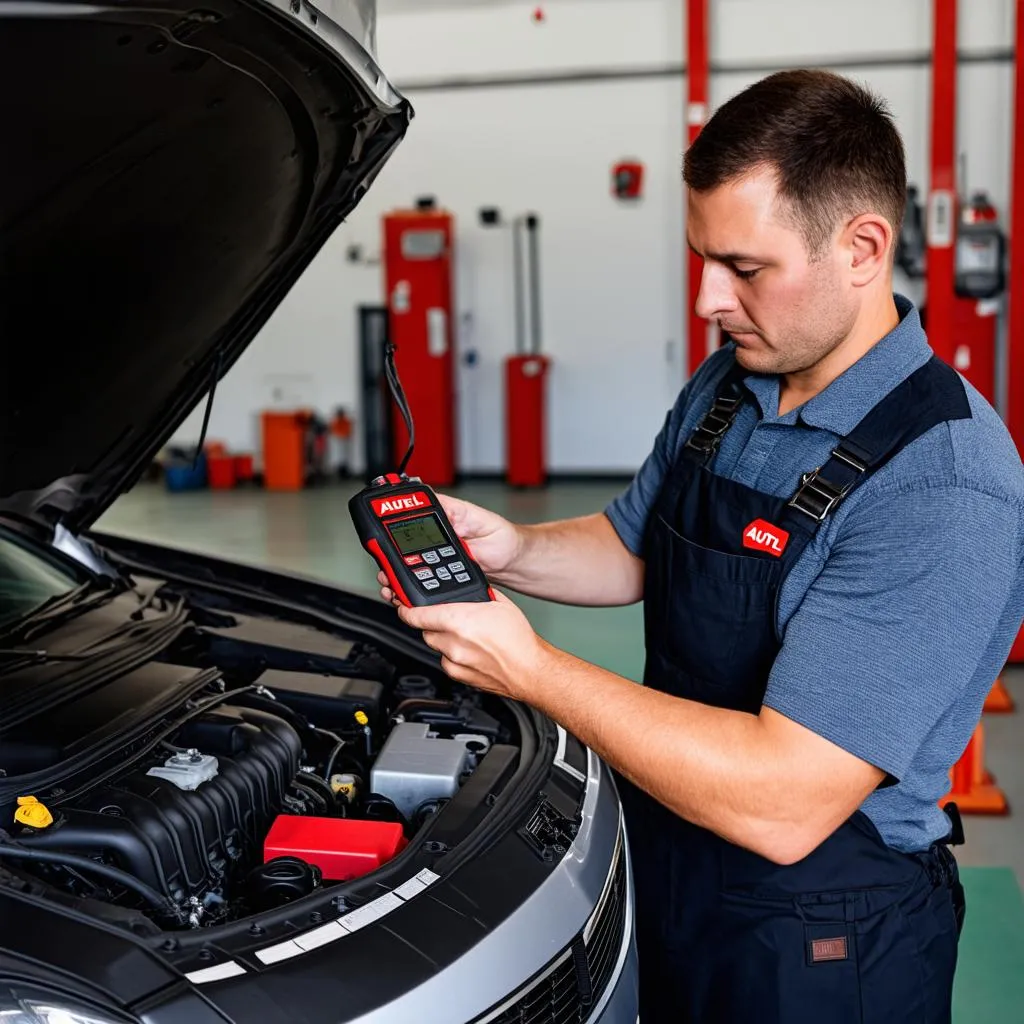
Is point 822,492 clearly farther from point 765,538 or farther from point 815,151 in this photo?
point 815,151

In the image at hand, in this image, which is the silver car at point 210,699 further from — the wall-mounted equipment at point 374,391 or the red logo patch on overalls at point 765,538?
the wall-mounted equipment at point 374,391

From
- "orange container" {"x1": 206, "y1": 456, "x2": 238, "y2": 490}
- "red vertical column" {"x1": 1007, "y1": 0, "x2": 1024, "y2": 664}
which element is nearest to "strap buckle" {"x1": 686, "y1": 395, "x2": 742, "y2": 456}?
"red vertical column" {"x1": 1007, "y1": 0, "x2": 1024, "y2": 664}

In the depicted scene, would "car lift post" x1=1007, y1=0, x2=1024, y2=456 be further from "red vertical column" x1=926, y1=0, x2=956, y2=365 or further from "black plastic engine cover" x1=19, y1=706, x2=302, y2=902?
"black plastic engine cover" x1=19, y1=706, x2=302, y2=902

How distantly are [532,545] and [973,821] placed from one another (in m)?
2.28

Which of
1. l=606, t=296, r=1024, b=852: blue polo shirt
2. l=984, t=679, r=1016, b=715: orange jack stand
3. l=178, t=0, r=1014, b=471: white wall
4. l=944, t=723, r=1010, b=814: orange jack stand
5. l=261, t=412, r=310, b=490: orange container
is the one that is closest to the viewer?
l=606, t=296, r=1024, b=852: blue polo shirt

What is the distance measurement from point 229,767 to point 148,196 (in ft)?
2.95

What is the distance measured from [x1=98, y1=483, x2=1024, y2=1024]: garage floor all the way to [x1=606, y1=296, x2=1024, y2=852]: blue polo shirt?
163 cm

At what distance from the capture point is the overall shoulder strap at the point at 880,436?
1370 millimetres

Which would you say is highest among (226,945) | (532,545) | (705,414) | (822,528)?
(705,414)

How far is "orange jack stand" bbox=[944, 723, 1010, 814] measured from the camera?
3578 mm

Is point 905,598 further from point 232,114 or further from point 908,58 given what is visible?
point 908,58

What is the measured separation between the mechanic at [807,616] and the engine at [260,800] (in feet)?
1.23

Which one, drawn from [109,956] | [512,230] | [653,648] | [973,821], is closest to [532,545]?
[653,648]

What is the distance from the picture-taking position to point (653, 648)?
169 centimetres
